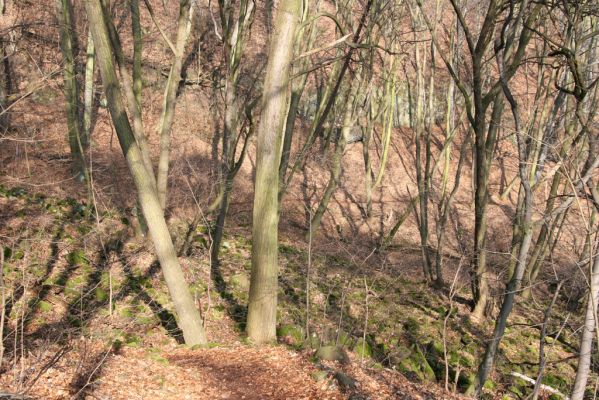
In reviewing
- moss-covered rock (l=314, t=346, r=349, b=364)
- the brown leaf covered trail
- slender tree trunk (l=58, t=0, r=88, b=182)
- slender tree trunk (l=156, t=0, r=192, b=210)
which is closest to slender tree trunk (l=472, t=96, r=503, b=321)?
moss-covered rock (l=314, t=346, r=349, b=364)

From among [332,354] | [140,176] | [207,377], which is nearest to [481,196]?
[332,354]

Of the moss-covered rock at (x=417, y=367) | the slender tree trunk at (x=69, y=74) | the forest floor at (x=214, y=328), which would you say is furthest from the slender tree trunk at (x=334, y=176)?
the slender tree trunk at (x=69, y=74)

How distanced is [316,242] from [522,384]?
298 inches

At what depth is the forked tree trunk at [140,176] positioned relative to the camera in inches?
267

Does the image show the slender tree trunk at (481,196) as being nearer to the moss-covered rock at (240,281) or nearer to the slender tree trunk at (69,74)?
the moss-covered rock at (240,281)

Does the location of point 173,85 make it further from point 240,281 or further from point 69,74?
point 240,281

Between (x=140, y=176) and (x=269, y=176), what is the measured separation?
1.70m

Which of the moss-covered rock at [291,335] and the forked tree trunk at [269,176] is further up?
the forked tree trunk at [269,176]

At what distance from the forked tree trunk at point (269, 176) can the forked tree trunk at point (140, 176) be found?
96 centimetres

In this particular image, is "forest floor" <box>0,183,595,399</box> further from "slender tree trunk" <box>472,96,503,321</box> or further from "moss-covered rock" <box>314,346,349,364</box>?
"slender tree trunk" <box>472,96,503,321</box>

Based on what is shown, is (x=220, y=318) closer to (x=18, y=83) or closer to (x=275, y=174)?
(x=275, y=174)

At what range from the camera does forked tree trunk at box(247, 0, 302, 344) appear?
716cm

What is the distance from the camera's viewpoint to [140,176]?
275 inches

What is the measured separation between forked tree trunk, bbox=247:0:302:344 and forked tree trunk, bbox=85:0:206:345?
37.6 inches
